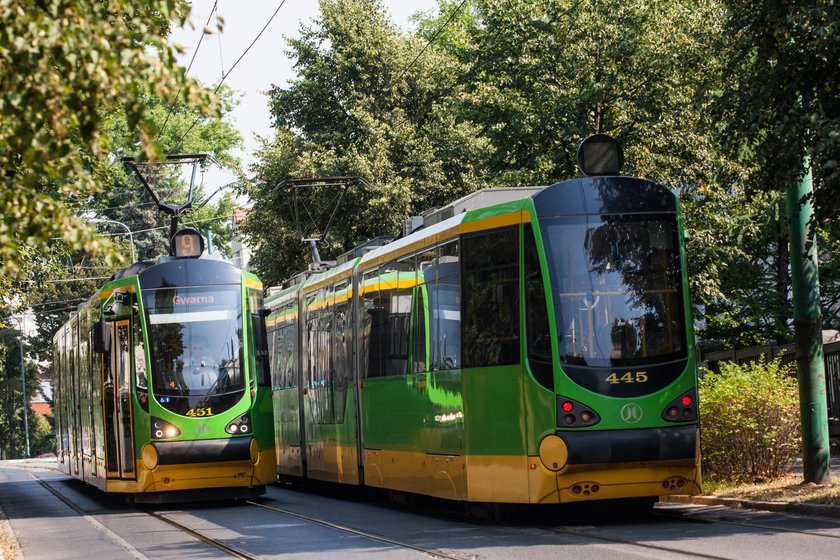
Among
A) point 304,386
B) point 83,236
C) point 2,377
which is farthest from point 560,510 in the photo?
point 2,377

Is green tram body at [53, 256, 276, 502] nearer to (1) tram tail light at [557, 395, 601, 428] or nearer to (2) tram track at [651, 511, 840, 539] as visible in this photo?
(2) tram track at [651, 511, 840, 539]

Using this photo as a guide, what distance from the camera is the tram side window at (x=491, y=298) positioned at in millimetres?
13375

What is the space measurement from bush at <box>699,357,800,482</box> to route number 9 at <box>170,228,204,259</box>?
316 inches

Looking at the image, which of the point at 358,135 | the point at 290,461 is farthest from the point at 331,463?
the point at 358,135

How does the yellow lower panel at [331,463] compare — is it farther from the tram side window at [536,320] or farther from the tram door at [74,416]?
the tram side window at [536,320]

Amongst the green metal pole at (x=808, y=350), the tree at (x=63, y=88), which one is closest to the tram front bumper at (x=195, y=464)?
the green metal pole at (x=808, y=350)

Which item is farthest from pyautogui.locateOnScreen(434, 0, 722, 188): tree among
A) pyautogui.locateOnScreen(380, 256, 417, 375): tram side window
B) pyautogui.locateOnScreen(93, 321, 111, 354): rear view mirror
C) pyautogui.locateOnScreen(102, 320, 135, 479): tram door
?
pyautogui.locateOnScreen(93, 321, 111, 354): rear view mirror

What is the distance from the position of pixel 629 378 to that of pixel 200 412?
772 centimetres

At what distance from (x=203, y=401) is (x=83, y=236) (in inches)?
485

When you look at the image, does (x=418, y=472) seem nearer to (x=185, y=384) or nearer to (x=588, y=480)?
(x=588, y=480)

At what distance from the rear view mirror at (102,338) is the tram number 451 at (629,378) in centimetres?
872

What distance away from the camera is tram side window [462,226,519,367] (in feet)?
43.9

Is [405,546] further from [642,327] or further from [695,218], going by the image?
[695,218]

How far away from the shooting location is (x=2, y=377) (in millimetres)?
85375
